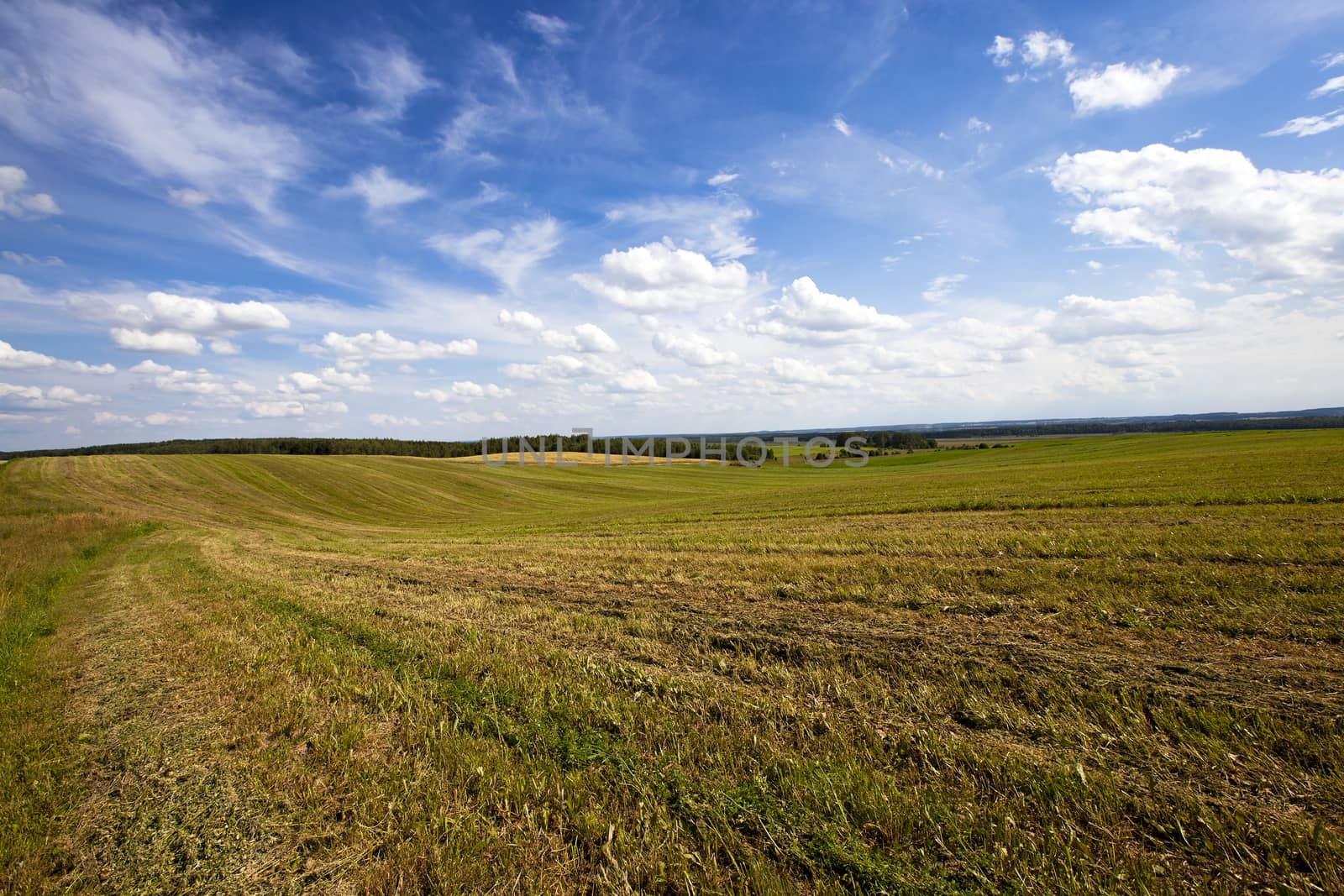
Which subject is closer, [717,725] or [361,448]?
[717,725]

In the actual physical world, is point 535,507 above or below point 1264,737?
below

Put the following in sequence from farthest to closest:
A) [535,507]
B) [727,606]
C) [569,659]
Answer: [535,507]
[727,606]
[569,659]

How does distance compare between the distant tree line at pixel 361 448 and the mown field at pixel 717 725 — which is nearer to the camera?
the mown field at pixel 717 725

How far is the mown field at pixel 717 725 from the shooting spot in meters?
3.48

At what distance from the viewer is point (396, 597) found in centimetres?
1065

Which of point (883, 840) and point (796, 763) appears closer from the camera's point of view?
point (883, 840)

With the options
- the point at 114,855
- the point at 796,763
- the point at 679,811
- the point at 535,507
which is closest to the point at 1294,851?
the point at 796,763

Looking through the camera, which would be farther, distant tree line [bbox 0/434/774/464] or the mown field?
distant tree line [bbox 0/434/774/464]

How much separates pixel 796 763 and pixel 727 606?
440cm

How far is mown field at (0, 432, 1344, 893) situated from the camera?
3479 mm

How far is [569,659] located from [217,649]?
17.3 ft

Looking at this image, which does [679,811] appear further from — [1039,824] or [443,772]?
[1039,824]

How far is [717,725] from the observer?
16.5 feet

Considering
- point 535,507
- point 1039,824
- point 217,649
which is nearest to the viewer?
point 1039,824
